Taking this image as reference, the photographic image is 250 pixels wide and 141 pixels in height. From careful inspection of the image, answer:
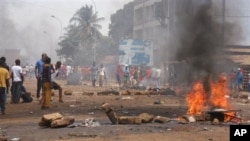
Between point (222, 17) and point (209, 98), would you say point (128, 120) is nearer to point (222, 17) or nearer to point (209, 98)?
point (209, 98)

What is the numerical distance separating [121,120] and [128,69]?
2114 centimetres

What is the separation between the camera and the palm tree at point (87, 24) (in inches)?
2586

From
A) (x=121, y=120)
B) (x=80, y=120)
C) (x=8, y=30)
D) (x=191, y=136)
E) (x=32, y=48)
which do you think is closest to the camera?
(x=191, y=136)

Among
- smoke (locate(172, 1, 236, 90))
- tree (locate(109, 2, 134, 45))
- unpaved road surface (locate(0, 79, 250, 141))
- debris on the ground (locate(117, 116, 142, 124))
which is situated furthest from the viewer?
tree (locate(109, 2, 134, 45))

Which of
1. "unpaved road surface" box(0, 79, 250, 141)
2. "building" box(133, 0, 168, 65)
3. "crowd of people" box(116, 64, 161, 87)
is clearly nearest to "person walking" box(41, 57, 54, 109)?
"unpaved road surface" box(0, 79, 250, 141)

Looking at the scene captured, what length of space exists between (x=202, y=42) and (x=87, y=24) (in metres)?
50.6

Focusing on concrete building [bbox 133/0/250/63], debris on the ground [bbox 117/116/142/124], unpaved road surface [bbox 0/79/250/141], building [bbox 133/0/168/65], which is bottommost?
unpaved road surface [bbox 0/79/250/141]

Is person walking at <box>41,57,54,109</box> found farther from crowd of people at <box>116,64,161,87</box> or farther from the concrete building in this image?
crowd of people at <box>116,64,161,87</box>

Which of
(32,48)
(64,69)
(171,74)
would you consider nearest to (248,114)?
(171,74)

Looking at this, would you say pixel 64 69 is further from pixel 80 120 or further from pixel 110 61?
pixel 80 120

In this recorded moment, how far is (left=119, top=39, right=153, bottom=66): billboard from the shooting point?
112 feet

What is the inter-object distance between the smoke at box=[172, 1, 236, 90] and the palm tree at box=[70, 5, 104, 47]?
47.1m

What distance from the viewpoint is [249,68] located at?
3241cm

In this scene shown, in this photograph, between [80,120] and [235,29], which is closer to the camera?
[80,120]
